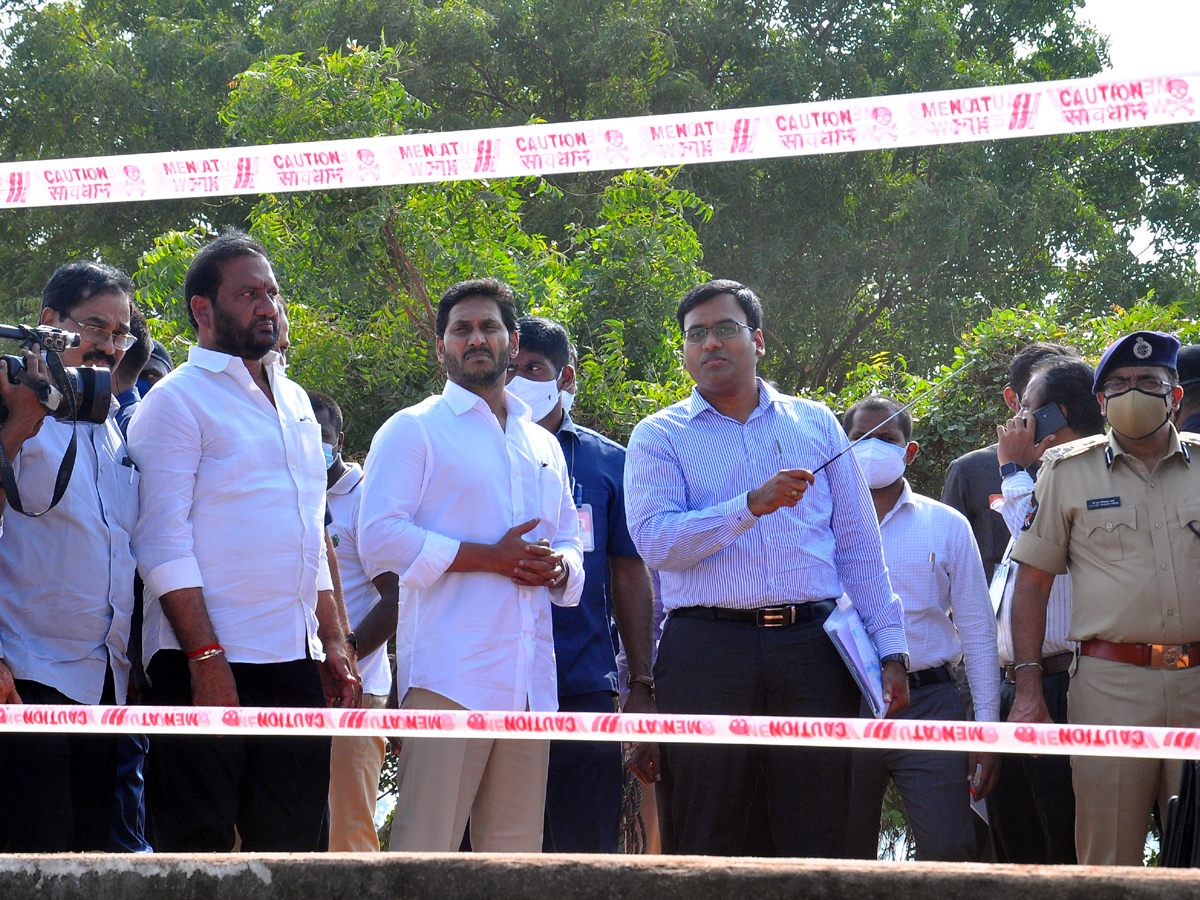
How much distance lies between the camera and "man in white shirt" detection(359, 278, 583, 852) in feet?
→ 11.1

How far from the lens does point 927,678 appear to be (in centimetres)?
445

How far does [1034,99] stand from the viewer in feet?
9.13

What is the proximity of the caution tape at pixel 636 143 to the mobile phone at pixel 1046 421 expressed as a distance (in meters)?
1.84

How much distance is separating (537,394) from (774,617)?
1298mm

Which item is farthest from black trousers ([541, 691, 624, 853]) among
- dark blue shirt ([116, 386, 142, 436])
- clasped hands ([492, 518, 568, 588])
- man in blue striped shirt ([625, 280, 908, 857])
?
dark blue shirt ([116, 386, 142, 436])

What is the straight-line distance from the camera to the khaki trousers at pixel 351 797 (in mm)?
4621

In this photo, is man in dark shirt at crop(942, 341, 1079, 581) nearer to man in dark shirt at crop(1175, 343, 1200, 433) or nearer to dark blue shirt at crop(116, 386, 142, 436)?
man in dark shirt at crop(1175, 343, 1200, 433)

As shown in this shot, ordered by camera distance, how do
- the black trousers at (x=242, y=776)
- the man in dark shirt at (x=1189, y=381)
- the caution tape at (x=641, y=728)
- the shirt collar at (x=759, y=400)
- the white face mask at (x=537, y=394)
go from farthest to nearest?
the white face mask at (x=537, y=394), the man in dark shirt at (x=1189, y=381), the shirt collar at (x=759, y=400), the black trousers at (x=242, y=776), the caution tape at (x=641, y=728)

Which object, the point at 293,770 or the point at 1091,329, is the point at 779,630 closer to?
the point at 293,770

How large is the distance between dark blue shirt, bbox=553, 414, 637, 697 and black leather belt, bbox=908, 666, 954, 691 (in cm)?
105

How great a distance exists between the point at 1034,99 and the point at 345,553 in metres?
3.11

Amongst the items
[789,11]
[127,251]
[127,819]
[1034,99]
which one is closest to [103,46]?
[127,251]

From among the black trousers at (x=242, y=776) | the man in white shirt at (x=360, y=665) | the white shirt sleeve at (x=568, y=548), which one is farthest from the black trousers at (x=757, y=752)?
the man in white shirt at (x=360, y=665)

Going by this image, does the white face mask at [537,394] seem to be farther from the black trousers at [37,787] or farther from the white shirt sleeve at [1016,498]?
the black trousers at [37,787]
